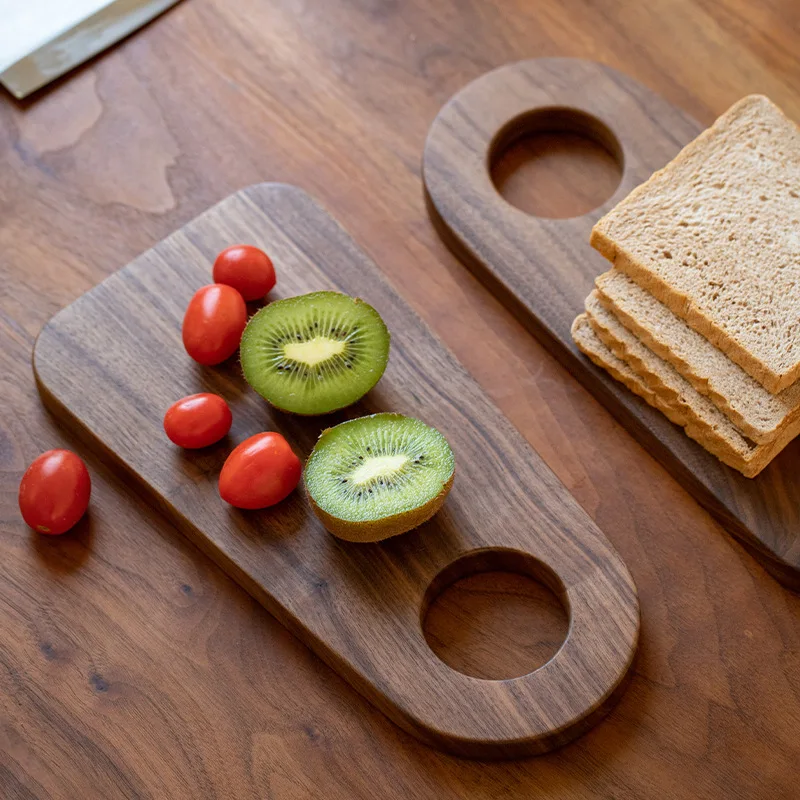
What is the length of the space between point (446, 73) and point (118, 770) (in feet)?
6.33

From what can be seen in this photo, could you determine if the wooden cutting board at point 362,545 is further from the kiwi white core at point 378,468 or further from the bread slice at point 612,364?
the bread slice at point 612,364

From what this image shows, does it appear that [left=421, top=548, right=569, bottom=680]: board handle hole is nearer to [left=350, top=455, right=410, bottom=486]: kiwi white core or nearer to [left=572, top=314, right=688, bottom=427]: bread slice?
[left=350, top=455, right=410, bottom=486]: kiwi white core

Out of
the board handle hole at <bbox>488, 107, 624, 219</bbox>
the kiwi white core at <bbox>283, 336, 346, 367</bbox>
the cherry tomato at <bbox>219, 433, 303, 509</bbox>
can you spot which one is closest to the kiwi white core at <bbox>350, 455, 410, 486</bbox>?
the cherry tomato at <bbox>219, 433, 303, 509</bbox>

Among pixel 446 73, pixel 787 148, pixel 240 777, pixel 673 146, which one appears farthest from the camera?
pixel 446 73

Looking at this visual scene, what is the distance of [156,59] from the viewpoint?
9.64ft

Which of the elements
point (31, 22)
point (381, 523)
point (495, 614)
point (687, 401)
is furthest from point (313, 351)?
point (31, 22)

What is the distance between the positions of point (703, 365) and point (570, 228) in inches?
20.0

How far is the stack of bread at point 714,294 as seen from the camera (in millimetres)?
2287

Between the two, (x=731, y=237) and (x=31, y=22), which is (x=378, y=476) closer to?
(x=731, y=237)

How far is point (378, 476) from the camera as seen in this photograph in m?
2.15

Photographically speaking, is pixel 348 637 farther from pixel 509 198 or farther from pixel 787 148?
pixel 787 148

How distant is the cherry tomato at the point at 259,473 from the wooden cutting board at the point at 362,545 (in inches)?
2.5

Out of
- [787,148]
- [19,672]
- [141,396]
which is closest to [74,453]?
[141,396]

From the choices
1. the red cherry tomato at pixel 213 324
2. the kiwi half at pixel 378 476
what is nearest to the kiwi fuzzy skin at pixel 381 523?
the kiwi half at pixel 378 476
